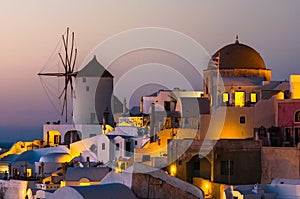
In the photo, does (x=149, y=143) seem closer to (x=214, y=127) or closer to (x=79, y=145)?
(x=214, y=127)

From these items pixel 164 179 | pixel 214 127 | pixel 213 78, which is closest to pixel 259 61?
pixel 213 78

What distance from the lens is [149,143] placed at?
35.8 meters

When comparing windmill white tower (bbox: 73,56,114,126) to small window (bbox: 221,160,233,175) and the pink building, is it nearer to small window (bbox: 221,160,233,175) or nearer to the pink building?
the pink building

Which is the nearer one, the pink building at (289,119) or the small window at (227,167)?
the small window at (227,167)

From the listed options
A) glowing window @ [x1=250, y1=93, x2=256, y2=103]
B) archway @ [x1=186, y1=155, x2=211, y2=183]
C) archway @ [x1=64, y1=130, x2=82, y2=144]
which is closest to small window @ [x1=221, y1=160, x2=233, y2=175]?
archway @ [x1=186, y1=155, x2=211, y2=183]

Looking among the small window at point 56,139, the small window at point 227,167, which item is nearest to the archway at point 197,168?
the small window at point 227,167

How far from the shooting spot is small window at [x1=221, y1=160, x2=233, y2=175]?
29.7 meters

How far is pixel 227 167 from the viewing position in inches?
1172

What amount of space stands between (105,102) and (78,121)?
2.06 meters

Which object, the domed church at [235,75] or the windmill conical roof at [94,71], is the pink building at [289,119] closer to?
the domed church at [235,75]

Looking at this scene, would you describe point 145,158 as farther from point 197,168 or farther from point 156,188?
point 156,188

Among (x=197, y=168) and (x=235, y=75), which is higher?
(x=235, y=75)

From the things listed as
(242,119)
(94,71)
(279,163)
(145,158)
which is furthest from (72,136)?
(279,163)

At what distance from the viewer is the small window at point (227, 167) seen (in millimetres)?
29672
